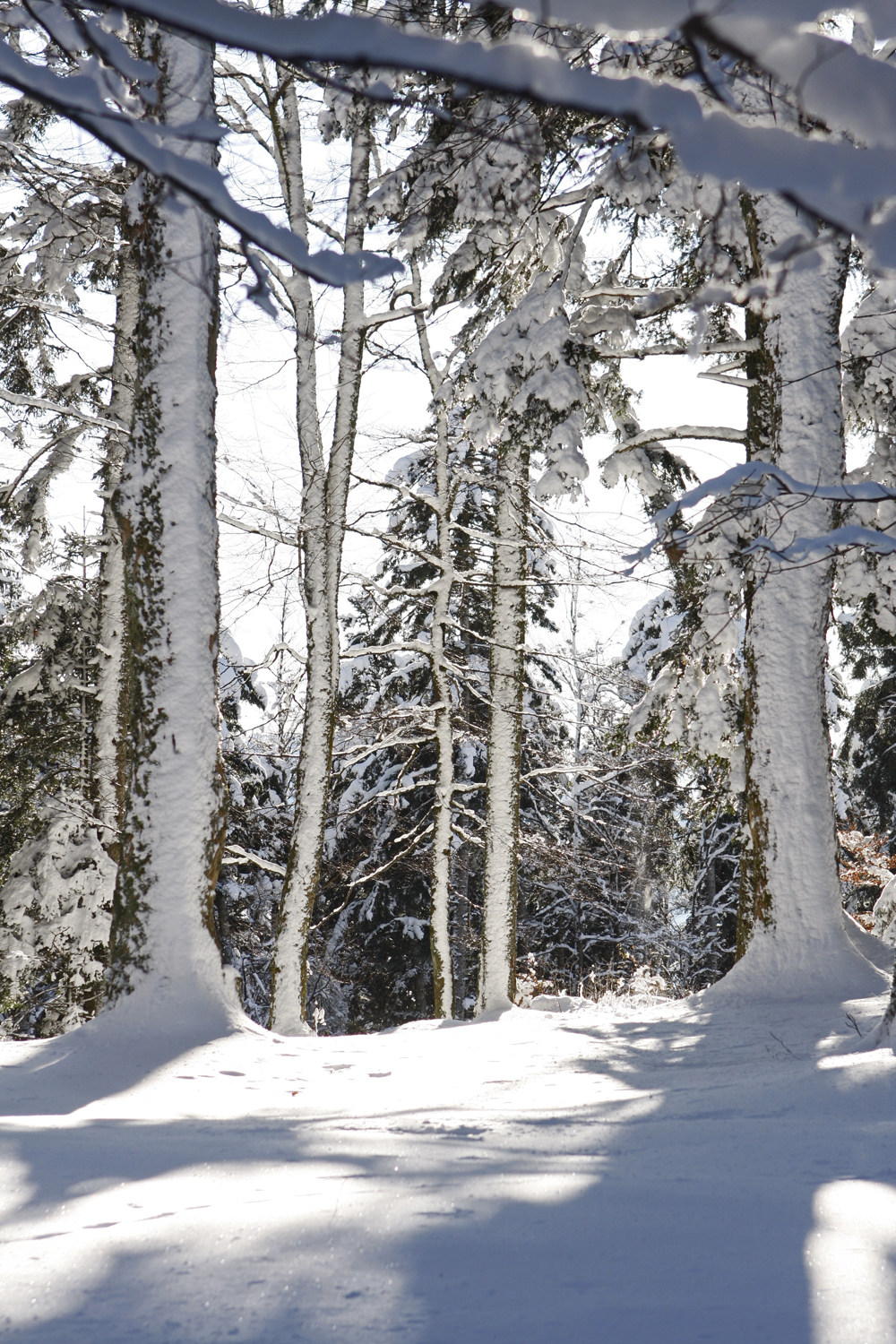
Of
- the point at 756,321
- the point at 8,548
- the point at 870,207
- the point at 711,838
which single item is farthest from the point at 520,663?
the point at 711,838

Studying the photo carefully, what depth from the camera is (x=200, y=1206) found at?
2.22m

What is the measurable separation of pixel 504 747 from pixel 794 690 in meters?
3.81

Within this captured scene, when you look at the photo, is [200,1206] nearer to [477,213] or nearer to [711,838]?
[477,213]

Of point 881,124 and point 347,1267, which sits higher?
point 881,124

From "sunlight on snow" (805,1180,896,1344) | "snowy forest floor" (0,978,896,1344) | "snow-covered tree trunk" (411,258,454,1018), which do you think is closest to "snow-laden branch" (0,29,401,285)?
"snowy forest floor" (0,978,896,1344)

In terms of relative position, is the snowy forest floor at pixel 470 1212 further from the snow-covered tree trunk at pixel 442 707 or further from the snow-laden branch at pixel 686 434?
the snow-covered tree trunk at pixel 442 707

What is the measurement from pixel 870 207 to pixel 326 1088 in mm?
4452

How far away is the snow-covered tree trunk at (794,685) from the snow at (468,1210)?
8.01 ft

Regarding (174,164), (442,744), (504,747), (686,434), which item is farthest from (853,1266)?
(442,744)

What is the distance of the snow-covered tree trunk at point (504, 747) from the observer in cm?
1015

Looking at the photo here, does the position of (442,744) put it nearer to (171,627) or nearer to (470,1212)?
(171,627)

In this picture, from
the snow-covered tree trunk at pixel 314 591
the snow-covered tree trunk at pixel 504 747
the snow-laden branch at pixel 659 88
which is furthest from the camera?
the snow-covered tree trunk at pixel 504 747

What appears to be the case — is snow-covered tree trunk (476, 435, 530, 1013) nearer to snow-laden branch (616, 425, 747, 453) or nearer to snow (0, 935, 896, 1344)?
snow-laden branch (616, 425, 747, 453)

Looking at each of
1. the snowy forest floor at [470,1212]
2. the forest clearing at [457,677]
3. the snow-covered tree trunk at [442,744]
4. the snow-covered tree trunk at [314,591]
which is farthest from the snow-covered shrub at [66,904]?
the snowy forest floor at [470,1212]
